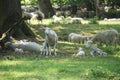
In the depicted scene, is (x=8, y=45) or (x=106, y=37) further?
(x=106, y=37)

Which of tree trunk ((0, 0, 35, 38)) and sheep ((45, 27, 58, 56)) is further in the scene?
tree trunk ((0, 0, 35, 38))

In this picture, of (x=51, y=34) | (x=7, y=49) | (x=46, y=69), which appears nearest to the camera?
(x=46, y=69)

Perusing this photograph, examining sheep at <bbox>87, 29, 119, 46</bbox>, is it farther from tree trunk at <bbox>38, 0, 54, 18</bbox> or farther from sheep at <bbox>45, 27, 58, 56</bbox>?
tree trunk at <bbox>38, 0, 54, 18</bbox>

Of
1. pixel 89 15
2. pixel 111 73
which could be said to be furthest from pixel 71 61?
pixel 89 15

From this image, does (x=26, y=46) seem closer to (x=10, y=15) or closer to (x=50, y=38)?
(x=50, y=38)

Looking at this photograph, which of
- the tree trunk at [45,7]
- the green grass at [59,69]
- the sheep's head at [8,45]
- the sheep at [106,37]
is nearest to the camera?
the green grass at [59,69]

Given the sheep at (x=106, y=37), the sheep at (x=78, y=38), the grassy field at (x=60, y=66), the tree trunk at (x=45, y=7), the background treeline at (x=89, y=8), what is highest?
the grassy field at (x=60, y=66)

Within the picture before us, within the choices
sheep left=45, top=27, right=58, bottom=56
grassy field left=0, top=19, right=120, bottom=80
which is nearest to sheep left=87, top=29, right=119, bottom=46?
grassy field left=0, top=19, right=120, bottom=80

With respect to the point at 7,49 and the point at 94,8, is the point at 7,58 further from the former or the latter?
the point at 94,8

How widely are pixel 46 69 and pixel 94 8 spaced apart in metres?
27.1

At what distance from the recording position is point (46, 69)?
11109 mm

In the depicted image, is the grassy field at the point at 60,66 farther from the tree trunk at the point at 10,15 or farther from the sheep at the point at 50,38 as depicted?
the tree trunk at the point at 10,15

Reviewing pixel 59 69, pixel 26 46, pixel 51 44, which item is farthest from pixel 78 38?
pixel 59 69

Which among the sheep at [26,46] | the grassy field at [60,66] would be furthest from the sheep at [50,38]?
the sheep at [26,46]
